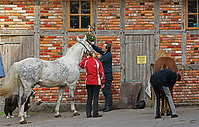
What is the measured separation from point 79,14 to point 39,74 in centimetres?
335

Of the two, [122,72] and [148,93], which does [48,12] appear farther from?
[148,93]

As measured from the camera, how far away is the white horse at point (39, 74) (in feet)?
23.6

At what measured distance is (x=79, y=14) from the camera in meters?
9.95

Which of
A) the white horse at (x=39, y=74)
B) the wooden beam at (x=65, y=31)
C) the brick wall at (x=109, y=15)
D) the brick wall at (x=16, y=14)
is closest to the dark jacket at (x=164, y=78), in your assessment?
the white horse at (x=39, y=74)

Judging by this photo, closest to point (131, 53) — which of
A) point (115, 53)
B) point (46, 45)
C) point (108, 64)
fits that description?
point (115, 53)

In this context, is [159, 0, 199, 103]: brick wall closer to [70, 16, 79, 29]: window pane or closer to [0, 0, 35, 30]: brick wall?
[70, 16, 79, 29]: window pane

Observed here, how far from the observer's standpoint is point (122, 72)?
979 centimetres

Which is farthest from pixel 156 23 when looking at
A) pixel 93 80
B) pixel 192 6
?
pixel 93 80

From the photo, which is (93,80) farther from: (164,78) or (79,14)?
(79,14)

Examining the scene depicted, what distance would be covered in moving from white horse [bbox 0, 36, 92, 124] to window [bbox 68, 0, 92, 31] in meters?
1.71

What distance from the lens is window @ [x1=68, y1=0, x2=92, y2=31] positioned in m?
9.95

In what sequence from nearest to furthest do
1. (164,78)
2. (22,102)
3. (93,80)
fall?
(164,78) < (22,102) < (93,80)

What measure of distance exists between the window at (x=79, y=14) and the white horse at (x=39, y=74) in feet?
5.62

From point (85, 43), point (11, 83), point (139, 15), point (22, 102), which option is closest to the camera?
point (22, 102)
